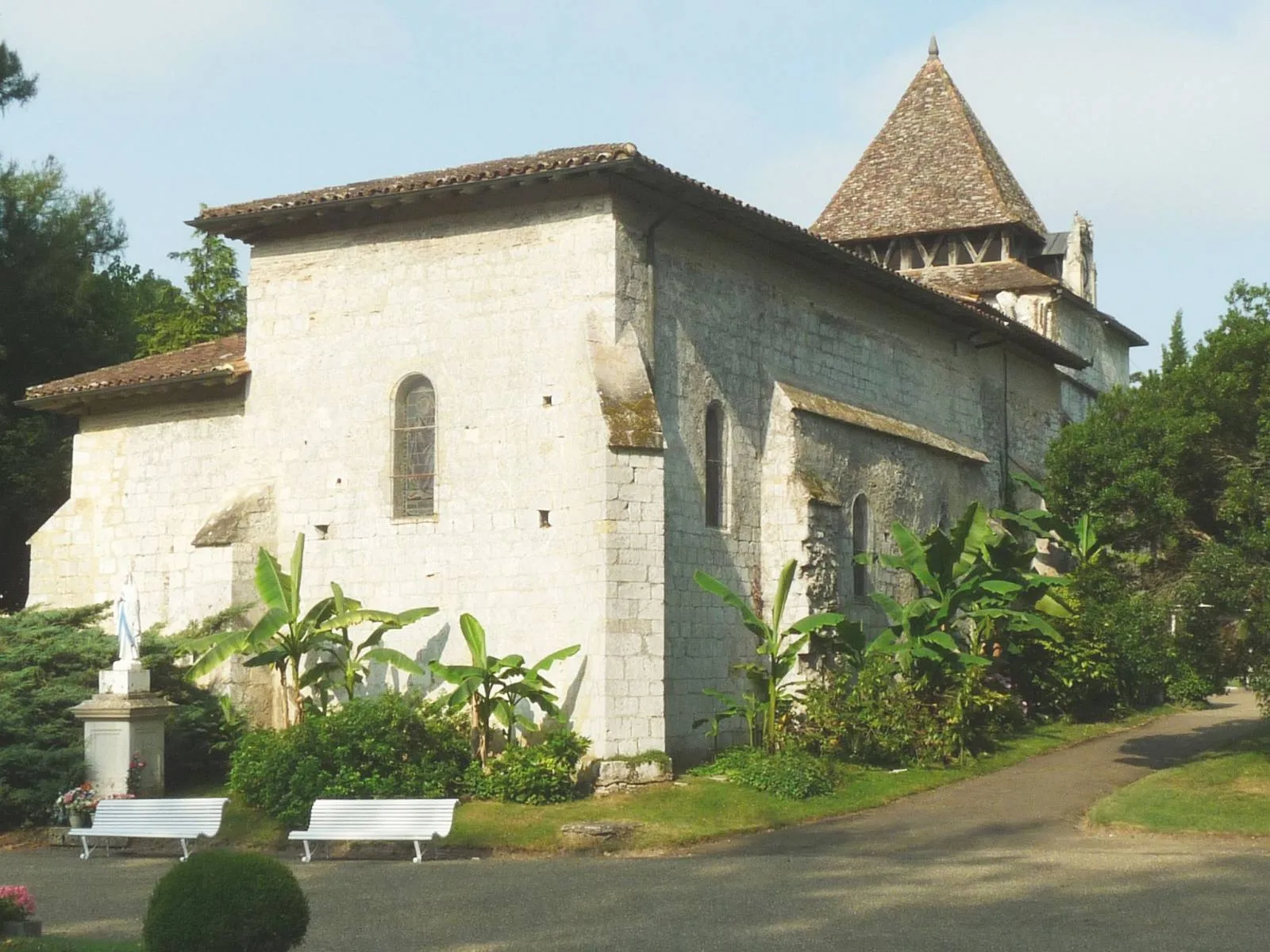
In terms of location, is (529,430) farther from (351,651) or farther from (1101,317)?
(1101,317)

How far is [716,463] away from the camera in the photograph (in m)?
20.8

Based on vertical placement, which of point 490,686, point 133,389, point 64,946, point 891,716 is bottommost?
point 64,946

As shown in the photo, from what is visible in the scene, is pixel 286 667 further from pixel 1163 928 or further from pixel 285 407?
pixel 1163 928

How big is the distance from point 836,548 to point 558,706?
18.1ft

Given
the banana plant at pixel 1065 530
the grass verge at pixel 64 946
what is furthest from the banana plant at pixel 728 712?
the grass verge at pixel 64 946

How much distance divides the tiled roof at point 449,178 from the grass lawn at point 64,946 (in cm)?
1049

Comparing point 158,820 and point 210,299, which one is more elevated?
point 210,299

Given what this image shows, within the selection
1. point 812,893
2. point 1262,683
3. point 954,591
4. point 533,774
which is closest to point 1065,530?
point 954,591

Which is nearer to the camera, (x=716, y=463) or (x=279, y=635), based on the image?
(x=279, y=635)

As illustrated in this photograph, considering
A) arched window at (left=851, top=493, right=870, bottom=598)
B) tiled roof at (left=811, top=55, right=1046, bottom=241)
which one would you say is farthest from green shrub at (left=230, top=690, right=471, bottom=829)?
tiled roof at (left=811, top=55, right=1046, bottom=241)

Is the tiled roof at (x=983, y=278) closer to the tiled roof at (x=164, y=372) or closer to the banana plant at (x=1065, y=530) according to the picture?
the banana plant at (x=1065, y=530)

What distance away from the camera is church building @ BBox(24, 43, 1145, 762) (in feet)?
61.2

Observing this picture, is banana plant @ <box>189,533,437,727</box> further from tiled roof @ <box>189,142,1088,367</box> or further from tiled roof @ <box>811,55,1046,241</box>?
tiled roof @ <box>811,55,1046,241</box>

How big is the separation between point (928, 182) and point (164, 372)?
855 inches
